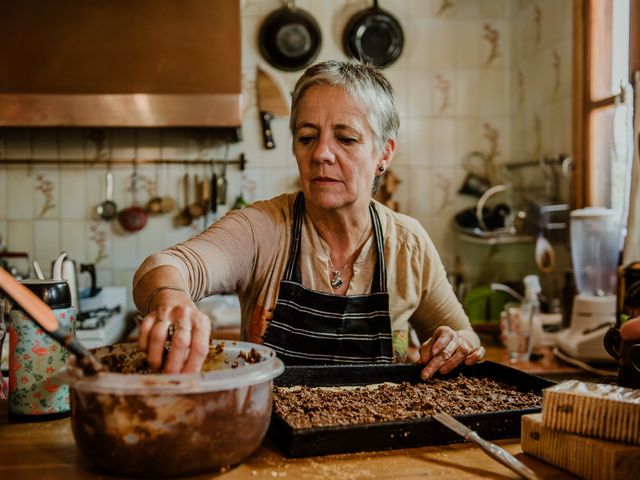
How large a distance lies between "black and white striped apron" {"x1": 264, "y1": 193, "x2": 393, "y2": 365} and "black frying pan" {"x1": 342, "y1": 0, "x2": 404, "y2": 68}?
2.35 meters

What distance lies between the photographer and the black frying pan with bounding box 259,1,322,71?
12.4ft

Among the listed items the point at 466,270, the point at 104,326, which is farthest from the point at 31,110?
the point at 466,270

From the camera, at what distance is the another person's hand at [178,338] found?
1012mm

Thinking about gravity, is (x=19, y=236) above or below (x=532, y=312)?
above

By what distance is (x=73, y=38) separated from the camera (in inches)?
129

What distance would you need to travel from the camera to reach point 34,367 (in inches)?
51.3

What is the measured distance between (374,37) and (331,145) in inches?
91.9

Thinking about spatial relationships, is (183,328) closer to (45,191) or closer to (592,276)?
(592,276)

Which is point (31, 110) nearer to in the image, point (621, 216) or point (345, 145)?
point (345, 145)

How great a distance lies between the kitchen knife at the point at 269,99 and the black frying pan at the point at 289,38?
8 cm

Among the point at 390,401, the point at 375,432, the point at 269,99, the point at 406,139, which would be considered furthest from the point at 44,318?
the point at 406,139

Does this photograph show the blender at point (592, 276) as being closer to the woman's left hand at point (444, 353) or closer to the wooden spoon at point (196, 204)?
the woman's left hand at point (444, 353)

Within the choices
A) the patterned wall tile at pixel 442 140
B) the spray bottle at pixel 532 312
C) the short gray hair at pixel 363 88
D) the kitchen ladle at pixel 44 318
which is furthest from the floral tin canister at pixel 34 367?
the patterned wall tile at pixel 442 140

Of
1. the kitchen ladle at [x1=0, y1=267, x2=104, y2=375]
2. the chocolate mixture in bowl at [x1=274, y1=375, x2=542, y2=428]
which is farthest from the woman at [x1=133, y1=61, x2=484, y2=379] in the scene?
the kitchen ladle at [x1=0, y1=267, x2=104, y2=375]
